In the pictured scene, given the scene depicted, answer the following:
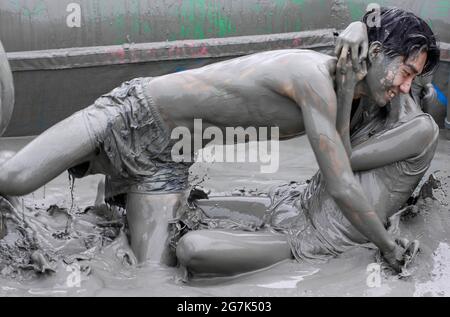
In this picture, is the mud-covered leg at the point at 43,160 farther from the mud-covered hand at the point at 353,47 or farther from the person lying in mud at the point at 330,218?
the mud-covered hand at the point at 353,47

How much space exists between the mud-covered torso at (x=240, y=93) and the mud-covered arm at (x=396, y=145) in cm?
29

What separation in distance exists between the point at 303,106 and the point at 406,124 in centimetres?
50

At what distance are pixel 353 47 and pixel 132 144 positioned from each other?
107cm

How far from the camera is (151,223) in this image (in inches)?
142

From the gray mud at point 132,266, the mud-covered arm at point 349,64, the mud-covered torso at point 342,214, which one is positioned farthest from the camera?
the mud-covered torso at point 342,214

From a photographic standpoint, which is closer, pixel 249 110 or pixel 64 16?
pixel 249 110

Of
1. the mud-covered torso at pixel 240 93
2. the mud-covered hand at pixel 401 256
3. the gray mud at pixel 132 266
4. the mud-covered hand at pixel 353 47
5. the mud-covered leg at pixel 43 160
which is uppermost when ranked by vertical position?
the mud-covered hand at pixel 353 47

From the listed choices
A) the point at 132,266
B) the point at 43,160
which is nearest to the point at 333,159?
the point at 132,266

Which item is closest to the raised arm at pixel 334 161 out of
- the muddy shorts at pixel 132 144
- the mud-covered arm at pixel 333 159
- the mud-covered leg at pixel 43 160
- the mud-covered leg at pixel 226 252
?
the mud-covered arm at pixel 333 159

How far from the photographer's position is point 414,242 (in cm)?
339

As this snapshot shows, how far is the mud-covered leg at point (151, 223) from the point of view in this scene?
356 cm

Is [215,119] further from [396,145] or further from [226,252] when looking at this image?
[396,145]
